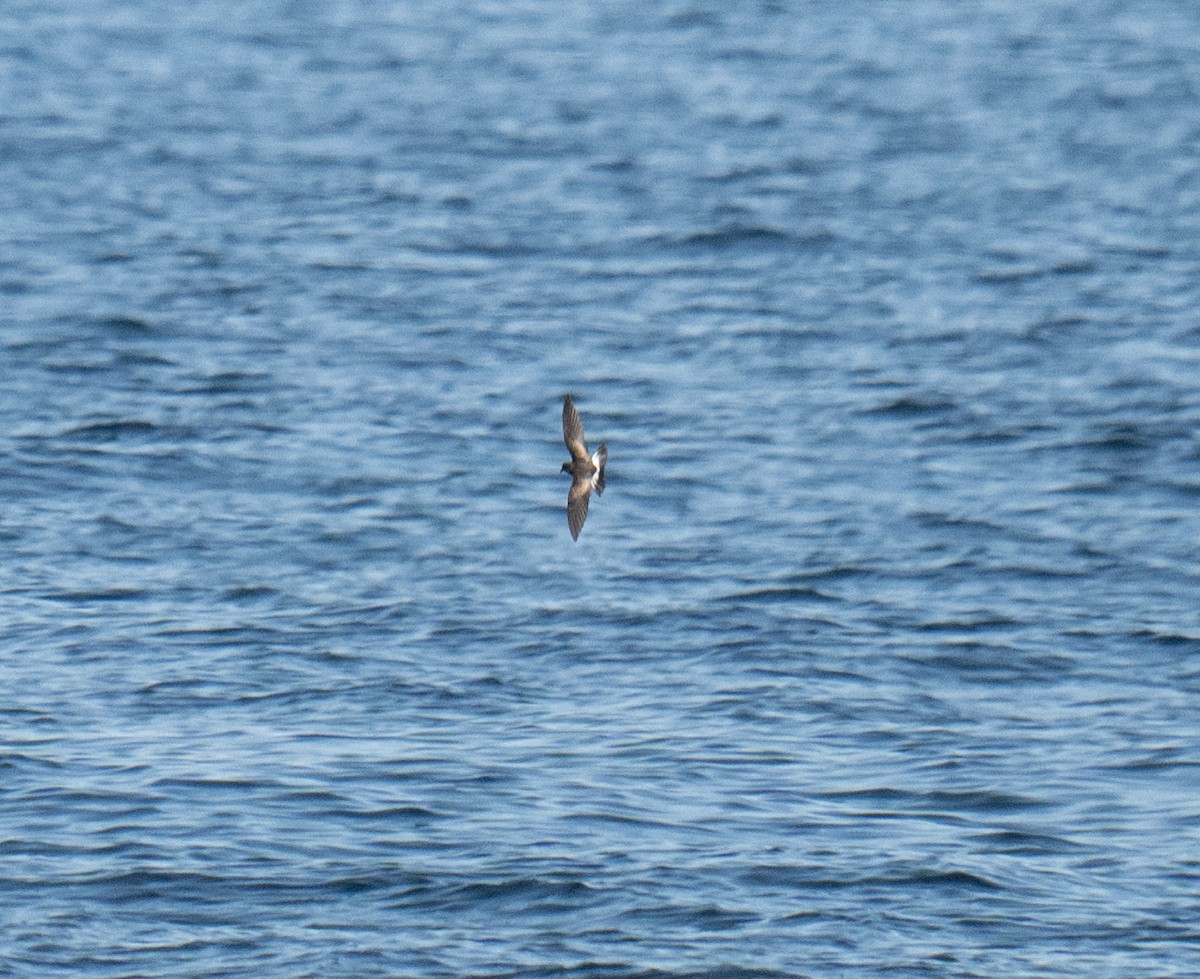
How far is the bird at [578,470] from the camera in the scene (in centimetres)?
1329

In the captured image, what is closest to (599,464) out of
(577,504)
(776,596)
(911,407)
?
(577,504)

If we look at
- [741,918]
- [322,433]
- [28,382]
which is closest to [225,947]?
[741,918]

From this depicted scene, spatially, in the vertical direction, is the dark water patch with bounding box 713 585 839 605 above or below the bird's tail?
A: below

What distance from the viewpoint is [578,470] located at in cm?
1369

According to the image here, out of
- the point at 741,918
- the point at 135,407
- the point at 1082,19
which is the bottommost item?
the point at 741,918

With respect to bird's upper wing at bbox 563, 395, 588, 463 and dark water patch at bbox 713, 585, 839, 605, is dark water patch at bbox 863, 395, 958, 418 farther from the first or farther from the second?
bird's upper wing at bbox 563, 395, 588, 463

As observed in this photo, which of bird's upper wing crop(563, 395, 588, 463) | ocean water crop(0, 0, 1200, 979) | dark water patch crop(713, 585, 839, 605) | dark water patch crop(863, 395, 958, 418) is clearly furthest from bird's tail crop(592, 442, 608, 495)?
dark water patch crop(863, 395, 958, 418)

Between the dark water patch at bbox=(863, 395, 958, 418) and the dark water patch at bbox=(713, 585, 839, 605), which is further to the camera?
the dark water patch at bbox=(863, 395, 958, 418)

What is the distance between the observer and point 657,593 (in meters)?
19.5

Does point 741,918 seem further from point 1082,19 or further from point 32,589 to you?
point 1082,19

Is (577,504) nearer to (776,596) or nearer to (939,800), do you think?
(939,800)

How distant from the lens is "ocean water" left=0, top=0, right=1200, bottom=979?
1440cm

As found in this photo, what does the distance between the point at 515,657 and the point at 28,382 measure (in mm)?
8817

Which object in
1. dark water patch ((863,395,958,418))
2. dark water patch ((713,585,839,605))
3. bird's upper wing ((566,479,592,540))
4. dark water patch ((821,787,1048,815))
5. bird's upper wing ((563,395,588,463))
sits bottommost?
dark water patch ((821,787,1048,815))
